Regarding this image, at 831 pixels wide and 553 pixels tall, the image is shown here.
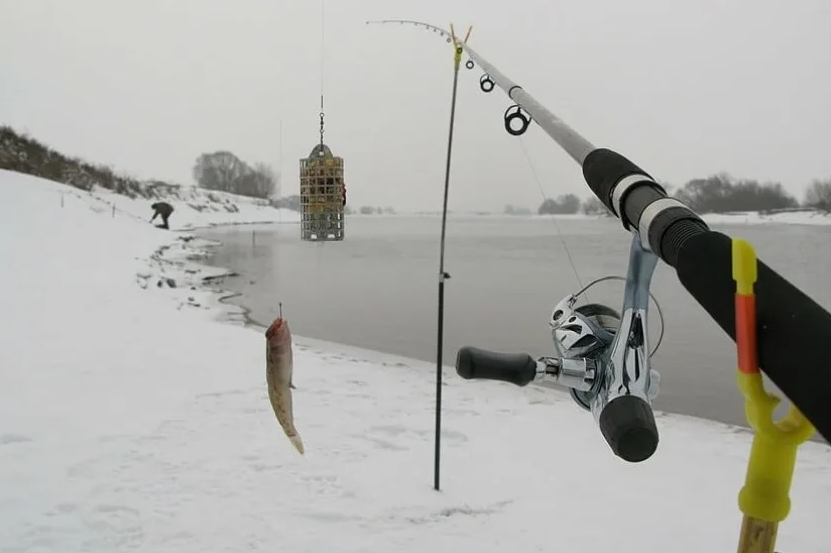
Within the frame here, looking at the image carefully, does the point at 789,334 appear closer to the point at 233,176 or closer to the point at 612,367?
the point at 612,367

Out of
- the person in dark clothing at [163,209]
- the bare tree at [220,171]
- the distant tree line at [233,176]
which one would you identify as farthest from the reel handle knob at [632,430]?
the person in dark clothing at [163,209]

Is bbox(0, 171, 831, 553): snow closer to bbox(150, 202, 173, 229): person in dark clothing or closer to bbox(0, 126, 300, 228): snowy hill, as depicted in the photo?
bbox(0, 126, 300, 228): snowy hill

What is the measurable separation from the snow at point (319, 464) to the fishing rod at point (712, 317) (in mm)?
2440

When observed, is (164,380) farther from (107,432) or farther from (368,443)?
(368,443)

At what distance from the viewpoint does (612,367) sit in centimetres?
84

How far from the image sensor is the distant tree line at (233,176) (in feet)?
10.8

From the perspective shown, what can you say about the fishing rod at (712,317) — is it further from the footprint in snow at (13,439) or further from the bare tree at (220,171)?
the footprint in snow at (13,439)

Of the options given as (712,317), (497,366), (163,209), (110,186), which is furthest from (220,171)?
(110,186)

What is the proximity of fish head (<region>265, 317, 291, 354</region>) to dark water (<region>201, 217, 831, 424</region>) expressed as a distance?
0.81 meters

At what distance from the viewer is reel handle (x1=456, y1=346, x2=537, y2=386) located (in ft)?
3.51

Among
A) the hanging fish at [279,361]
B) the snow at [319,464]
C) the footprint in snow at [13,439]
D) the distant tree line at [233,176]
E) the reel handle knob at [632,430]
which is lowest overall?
the snow at [319,464]

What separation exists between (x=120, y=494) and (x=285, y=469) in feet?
3.04

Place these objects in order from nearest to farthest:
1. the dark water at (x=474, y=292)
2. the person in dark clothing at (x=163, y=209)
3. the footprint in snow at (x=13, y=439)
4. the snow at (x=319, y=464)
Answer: the snow at (x=319, y=464), the footprint in snow at (x=13, y=439), the dark water at (x=474, y=292), the person in dark clothing at (x=163, y=209)

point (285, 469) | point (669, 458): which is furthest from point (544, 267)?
point (285, 469)
